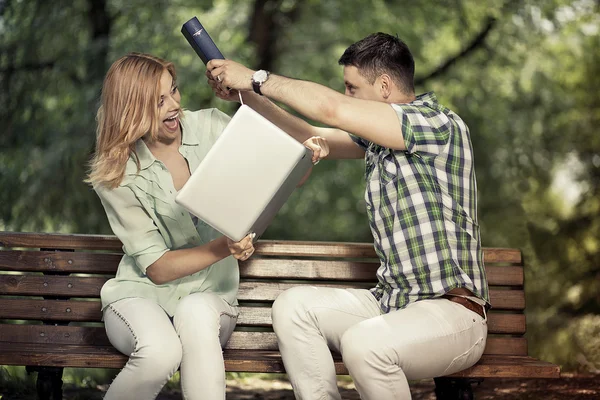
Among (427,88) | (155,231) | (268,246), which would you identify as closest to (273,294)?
(268,246)

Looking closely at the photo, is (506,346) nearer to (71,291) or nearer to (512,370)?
(512,370)

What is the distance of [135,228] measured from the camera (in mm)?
3295

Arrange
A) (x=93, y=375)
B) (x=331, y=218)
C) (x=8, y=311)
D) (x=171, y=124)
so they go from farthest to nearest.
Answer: (x=331, y=218), (x=93, y=375), (x=8, y=311), (x=171, y=124)

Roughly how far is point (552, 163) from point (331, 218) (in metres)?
3.46

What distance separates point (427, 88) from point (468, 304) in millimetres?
5835

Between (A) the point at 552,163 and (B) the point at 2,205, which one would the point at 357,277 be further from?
(A) the point at 552,163

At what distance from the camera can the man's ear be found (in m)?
3.31

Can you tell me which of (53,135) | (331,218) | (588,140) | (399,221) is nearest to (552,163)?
(588,140)

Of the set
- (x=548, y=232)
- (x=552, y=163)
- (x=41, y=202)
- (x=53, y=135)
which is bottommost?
(x=548, y=232)

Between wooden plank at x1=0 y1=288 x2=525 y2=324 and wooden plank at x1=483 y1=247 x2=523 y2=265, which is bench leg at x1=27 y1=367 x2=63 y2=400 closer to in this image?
wooden plank at x1=0 y1=288 x2=525 y2=324

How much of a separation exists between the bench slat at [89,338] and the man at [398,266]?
52 centimetres

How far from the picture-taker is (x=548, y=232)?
7.38 meters

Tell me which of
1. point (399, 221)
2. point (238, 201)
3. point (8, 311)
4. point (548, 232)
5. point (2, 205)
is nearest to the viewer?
point (238, 201)

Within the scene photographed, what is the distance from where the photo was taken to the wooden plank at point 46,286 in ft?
12.3
